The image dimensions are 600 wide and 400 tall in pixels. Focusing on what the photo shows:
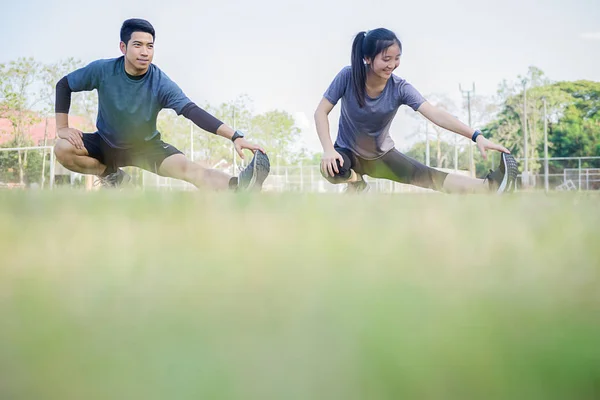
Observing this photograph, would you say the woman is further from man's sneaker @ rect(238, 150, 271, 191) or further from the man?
the man

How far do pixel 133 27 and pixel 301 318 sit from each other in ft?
15.7

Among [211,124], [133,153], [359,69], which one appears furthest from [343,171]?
[133,153]

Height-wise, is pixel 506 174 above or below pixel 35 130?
below

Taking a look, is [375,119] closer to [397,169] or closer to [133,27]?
[397,169]

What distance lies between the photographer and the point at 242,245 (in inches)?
38.0

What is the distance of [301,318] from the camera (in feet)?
1.74

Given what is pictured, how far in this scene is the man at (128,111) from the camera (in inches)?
193

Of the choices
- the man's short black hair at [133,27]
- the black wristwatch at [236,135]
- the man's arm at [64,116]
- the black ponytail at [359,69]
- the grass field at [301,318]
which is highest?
the man's short black hair at [133,27]

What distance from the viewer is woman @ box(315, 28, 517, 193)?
4621mm

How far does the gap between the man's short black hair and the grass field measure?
165 inches

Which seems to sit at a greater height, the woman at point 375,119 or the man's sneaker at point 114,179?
the woman at point 375,119

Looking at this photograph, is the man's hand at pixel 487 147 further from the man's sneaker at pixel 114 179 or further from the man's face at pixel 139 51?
the man's sneaker at pixel 114 179

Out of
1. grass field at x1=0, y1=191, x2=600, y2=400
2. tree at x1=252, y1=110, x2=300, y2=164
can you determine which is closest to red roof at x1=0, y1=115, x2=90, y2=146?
tree at x1=252, y1=110, x2=300, y2=164

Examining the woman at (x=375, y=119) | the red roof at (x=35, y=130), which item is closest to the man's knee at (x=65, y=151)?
the woman at (x=375, y=119)
